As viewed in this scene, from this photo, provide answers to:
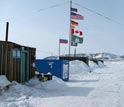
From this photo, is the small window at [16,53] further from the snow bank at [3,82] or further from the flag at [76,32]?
the flag at [76,32]

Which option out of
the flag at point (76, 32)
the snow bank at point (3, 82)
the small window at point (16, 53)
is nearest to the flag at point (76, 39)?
the flag at point (76, 32)

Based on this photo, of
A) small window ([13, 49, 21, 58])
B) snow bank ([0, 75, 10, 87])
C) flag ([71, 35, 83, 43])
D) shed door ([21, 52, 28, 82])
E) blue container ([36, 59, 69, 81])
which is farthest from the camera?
flag ([71, 35, 83, 43])

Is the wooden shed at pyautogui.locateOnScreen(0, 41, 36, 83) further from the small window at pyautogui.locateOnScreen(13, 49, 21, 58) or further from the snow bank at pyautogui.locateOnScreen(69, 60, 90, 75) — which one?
the snow bank at pyautogui.locateOnScreen(69, 60, 90, 75)

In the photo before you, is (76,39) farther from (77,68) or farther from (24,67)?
(24,67)

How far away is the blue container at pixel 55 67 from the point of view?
2198 cm

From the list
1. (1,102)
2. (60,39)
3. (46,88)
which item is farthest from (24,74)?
(60,39)

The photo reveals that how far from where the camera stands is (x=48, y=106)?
10.0m

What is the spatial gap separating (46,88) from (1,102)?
4823mm

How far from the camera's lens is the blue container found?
22.0 m

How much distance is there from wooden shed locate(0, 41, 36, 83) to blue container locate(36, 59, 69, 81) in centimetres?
291

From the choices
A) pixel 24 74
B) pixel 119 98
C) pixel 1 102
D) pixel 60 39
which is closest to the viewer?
pixel 1 102

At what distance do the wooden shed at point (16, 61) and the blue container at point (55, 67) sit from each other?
9.56 feet

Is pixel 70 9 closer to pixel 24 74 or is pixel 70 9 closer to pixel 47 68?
pixel 47 68

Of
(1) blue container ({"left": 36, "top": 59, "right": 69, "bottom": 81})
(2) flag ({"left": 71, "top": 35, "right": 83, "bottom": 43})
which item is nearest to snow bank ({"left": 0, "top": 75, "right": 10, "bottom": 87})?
(1) blue container ({"left": 36, "top": 59, "right": 69, "bottom": 81})
